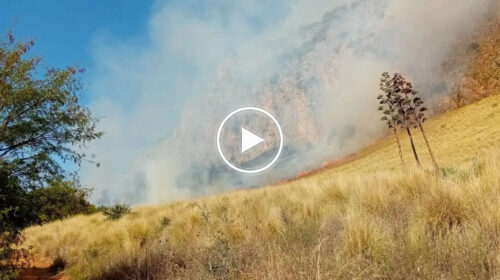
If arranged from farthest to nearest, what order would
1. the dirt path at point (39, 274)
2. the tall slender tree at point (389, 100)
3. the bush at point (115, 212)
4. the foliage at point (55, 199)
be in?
the tall slender tree at point (389, 100) → the bush at point (115, 212) → the dirt path at point (39, 274) → the foliage at point (55, 199)

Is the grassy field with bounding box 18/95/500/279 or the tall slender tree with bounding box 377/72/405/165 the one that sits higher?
the tall slender tree with bounding box 377/72/405/165

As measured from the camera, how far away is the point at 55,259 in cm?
1702

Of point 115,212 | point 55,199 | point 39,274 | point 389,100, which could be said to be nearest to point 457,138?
point 389,100

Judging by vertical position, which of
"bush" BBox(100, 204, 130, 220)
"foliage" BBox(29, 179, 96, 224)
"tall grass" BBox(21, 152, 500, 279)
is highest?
"bush" BBox(100, 204, 130, 220)

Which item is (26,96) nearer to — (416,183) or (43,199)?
(43,199)

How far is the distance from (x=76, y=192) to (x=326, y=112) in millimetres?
167696

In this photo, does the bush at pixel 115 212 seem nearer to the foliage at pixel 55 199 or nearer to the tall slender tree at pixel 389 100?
the foliage at pixel 55 199

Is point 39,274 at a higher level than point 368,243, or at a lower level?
higher

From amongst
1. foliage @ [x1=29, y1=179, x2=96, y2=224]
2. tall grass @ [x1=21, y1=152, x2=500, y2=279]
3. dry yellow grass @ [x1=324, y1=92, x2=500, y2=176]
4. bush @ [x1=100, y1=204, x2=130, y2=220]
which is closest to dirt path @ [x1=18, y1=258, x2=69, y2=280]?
tall grass @ [x1=21, y1=152, x2=500, y2=279]

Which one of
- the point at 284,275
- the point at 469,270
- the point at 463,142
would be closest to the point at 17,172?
the point at 284,275

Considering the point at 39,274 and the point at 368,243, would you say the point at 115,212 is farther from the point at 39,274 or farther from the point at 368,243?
the point at 368,243

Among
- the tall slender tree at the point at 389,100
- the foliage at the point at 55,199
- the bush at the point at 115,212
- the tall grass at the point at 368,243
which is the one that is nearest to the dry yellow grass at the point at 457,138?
the tall slender tree at the point at 389,100

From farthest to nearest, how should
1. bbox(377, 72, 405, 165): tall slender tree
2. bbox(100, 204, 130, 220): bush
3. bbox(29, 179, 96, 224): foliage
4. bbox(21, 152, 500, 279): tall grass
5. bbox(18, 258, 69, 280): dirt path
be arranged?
bbox(377, 72, 405, 165): tall slender tree
bbox(100, 204, 130, 220): bush
bbox(18, 258, 69, 280): dirt path
bbox(29, 179, 96, 224): foliage
bbox(21, 152, 500, 279): tall grass

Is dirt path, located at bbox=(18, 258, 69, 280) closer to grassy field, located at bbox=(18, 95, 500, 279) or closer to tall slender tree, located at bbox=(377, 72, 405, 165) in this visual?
grassy field, located at bbox=(18, 95, 500, 279)
